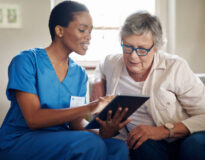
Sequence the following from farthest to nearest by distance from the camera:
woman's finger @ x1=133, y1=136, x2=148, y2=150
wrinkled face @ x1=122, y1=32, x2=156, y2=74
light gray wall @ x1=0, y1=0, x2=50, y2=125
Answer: light gray wall @ x1=0, y1=0, x2=50, y2=125 → wrinkled face @ x1=122, y1=32, x2=156, y2=74 → woman's finger @ x1=133, y1=136, x2=148, y2=150

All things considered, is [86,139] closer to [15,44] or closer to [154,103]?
[154,103]

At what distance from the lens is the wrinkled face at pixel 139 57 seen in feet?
4.91

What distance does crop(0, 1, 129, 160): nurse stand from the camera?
3.61ft

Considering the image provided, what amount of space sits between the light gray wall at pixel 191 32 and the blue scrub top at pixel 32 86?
1.80 m

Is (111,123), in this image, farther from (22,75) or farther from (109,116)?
(22,75)

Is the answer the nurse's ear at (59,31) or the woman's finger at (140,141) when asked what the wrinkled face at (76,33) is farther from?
the woman's finger at (140,141)

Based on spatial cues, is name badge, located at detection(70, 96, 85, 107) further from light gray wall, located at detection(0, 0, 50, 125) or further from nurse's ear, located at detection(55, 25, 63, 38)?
light gray wall, located at detection(0, 0, 50, 125)

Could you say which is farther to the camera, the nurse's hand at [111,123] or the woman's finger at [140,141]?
the woman's finger at [140,141]

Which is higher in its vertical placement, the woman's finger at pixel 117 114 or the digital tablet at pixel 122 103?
the digital tablet at pixel 122 103

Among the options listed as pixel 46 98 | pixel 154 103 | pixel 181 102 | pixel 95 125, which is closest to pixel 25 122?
pixel 46 98

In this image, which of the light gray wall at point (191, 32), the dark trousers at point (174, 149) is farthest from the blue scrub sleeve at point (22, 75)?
the light gray wall at point (191, 32)

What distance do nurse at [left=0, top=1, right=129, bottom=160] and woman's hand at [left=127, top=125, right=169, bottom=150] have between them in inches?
4.8

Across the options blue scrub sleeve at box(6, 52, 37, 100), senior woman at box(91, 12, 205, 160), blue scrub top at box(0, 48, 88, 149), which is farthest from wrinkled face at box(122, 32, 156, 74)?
blue scrub sleeve at box(6, 52, 37, 100)

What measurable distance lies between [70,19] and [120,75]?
18.6 inches
